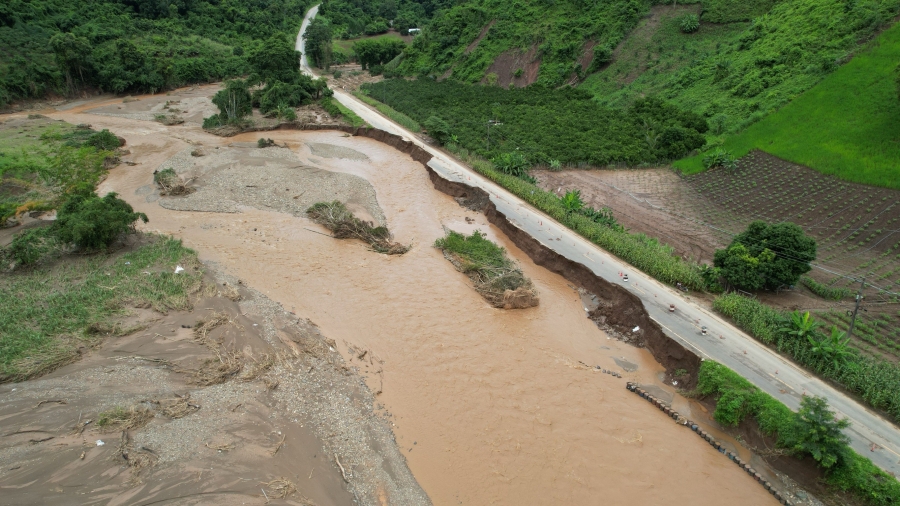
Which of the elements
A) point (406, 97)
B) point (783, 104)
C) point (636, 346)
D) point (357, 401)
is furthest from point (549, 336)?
point (406, 97)

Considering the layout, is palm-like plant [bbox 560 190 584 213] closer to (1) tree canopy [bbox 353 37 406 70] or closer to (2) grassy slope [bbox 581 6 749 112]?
(2) grassy slope [bbox 581 6 749 112]

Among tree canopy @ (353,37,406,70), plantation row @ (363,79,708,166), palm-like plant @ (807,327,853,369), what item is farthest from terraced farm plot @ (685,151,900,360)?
tree canopy @ (353,37,406,70)

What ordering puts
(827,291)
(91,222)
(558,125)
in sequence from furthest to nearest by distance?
(558,125)
(91,222)
(827,291)

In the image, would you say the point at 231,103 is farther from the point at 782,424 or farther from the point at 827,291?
the point at 782,424

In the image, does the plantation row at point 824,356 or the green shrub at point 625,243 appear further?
the green shrub at point 625,243

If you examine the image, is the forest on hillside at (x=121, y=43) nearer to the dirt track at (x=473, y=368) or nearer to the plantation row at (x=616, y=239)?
the dirt track at (x=473, y=368)

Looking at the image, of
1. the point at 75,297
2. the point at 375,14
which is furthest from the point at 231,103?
the point at 375,14

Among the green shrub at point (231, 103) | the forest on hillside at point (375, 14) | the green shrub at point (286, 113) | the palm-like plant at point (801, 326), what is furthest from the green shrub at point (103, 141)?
the forest on hillside at point (375, 14)
